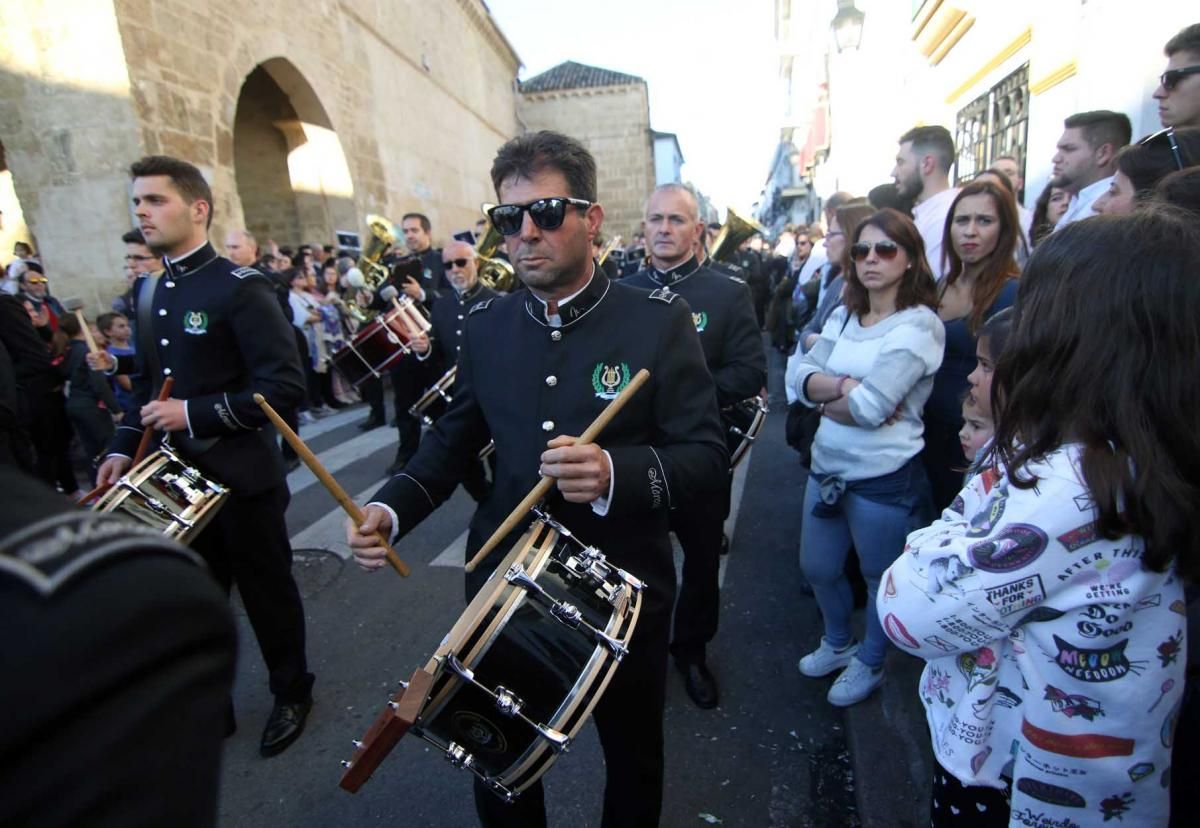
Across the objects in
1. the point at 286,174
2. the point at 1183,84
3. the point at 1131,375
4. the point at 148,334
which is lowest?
the point at 1131,375

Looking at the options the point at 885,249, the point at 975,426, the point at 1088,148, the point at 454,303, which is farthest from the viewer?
the point at 454,303

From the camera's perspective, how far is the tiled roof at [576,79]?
3466 cm

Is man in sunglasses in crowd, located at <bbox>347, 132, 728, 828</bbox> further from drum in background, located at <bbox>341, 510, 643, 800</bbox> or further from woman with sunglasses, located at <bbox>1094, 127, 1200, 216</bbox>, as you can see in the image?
woman with sunglasses, located at <bbox>1094, 127, 1200, 216</bbox>

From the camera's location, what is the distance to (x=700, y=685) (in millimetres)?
2953

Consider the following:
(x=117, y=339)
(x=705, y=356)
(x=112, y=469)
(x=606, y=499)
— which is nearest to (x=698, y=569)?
(x=705, y=356)

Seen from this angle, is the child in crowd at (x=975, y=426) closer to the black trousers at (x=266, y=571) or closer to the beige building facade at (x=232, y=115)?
the black trousers at (x=266, y=571)

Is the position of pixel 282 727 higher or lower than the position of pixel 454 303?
lower

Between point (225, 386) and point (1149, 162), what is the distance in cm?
355

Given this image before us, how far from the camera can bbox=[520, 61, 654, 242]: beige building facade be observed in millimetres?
34750

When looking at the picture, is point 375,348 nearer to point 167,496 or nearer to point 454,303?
point 454,303

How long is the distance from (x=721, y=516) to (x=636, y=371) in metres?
1.38

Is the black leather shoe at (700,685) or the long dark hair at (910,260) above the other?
the long dark hair at (910,260)

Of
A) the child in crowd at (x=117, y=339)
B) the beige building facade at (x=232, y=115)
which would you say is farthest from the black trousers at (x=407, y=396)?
the beige building facade at (x=232, y=115)

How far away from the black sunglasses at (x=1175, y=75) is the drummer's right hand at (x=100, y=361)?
6.46 metres
